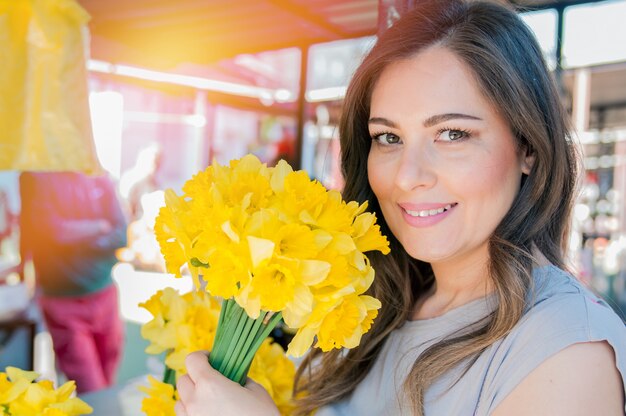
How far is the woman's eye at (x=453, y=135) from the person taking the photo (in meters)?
1.07

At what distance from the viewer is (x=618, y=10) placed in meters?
3.16

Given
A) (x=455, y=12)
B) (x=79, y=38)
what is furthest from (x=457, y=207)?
(x=79, y=38)

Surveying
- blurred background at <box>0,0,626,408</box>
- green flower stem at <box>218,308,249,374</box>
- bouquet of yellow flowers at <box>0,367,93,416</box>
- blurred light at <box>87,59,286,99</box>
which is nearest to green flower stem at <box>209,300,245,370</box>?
green flower stem at <box>218,308,249,374</box>

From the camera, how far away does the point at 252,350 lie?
0.85 metres

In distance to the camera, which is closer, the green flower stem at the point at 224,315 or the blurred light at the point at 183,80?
the green flower stem at the point at 224,315

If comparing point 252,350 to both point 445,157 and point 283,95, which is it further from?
point 283,95

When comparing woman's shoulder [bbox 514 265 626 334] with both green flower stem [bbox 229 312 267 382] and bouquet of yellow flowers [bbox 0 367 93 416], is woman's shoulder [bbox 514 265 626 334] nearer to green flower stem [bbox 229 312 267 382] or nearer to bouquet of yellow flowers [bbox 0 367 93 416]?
green flower stem [bbox 229 312 267 382]

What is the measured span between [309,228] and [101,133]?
3273 mm

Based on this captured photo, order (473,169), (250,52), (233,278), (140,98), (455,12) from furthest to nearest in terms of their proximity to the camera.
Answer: (140,98) → (250,52) → (455,12) → (473,169) → (233,278)

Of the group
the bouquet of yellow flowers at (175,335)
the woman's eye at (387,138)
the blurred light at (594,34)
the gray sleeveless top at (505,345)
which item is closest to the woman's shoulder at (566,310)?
the gray sleeveless top at (505,345)

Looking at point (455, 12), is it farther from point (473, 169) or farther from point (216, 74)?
point (216, 74)

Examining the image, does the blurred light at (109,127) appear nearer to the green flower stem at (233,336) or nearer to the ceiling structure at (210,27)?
the ceiling structure at (210,27)

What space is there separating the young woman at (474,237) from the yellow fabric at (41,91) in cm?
96

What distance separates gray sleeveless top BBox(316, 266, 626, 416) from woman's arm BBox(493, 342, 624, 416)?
11mm
